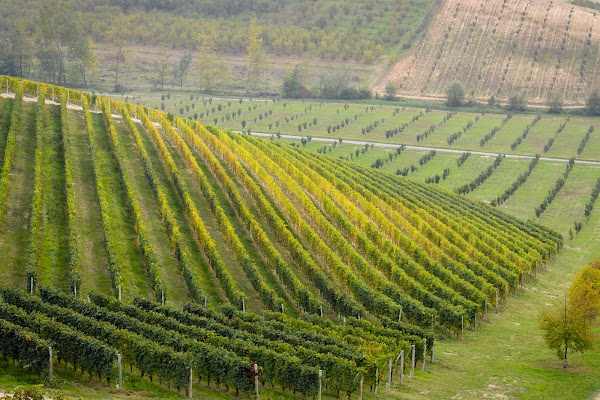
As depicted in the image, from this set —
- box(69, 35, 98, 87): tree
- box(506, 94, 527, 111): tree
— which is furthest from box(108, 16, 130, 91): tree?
box(506, 94, 527, 111): tree

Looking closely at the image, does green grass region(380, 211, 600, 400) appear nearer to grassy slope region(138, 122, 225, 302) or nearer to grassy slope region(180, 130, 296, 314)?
grassy slope region(180, 130, 296, 314)

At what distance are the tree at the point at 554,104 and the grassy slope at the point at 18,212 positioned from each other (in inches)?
4319

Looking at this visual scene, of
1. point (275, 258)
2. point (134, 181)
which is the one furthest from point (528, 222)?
point (134, 181)

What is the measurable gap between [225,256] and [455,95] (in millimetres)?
108883

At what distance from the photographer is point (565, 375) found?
3991 centimetres

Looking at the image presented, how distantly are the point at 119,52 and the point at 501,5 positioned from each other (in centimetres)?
10684

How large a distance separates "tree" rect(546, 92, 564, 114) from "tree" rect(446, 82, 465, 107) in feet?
61.3

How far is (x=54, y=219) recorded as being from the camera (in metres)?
53.3

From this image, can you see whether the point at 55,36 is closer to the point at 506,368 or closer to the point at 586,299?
the point at 586,299

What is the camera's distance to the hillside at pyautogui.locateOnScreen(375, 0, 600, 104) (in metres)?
163

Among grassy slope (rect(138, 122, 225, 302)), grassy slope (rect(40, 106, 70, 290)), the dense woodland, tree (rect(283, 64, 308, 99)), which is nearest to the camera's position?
grassy slope (rect(40, 106, 70, 290))

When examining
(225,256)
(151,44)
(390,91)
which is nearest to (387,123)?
(390,91)

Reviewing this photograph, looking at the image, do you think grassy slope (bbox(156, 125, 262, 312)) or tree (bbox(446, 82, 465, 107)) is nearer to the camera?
grassy slope (bbox(156, 125, 262, 312))

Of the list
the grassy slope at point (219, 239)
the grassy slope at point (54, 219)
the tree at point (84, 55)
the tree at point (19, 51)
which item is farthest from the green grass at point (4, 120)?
the tree at point (19, 51)
